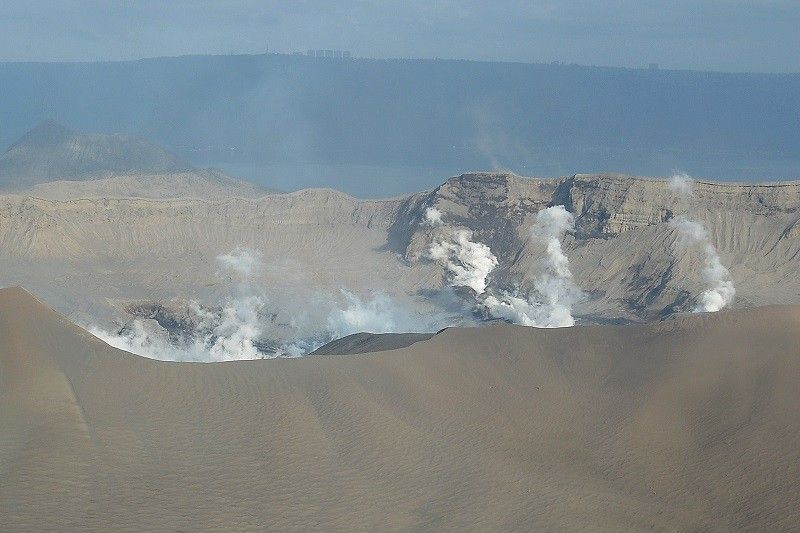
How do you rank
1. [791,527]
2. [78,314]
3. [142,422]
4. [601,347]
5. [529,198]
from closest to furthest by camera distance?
[791,527], [142,422], [601,347], [78,314], [529,198]

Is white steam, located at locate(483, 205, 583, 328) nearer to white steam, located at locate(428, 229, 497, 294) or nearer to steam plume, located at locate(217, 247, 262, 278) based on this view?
white steam, located at locate(428, 229, 497, 294)

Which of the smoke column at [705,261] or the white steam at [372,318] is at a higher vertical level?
the smoke column at [705,261]

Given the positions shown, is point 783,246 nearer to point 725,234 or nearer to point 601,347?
point 725,234

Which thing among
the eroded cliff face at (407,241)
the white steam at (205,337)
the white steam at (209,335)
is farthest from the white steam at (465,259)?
the white steam at (205,337)

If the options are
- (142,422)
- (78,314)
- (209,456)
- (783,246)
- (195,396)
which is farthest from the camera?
(783,246)

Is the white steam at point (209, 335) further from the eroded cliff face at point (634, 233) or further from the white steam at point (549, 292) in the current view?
the eroded cliff face at point (634, 233)

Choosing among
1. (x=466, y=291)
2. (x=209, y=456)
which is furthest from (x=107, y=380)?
(x=466, y=291)

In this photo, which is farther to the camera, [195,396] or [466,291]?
[466,291]
